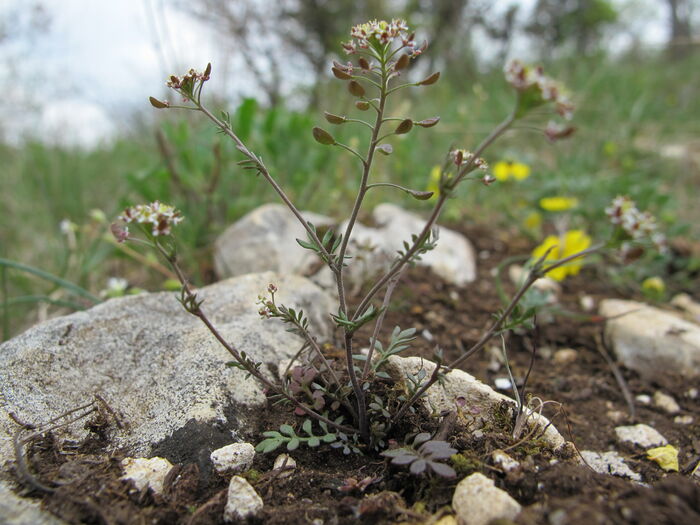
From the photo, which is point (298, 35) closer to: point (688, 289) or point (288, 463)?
point (688, 289)

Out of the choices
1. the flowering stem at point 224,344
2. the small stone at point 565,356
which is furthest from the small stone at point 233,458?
the small stone at point 565,356

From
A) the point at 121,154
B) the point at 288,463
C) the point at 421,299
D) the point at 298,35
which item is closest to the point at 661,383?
the point at 421,299

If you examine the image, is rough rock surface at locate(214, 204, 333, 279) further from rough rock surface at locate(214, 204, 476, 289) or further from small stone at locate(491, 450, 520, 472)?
small stone at locate(491, 450, 520, 472)

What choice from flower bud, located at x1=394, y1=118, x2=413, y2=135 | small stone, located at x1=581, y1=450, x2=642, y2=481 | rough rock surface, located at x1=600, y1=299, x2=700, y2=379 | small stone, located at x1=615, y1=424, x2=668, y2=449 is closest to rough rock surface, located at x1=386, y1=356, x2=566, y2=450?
small stone, located at x1=581, y1=450, x2=642, y2=481

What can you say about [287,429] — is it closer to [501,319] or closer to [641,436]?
[501,319]

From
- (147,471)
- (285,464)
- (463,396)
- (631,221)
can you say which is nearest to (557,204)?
(463,396)

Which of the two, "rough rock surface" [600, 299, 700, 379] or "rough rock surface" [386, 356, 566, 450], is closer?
"rough rock surface" [386, 356, 566, 450]

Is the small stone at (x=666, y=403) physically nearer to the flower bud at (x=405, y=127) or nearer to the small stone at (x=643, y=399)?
the small stone at (x=643, y=399)
